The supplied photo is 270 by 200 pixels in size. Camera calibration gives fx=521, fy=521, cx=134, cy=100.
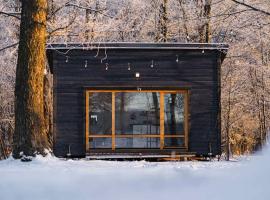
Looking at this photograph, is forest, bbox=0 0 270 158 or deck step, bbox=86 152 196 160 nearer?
deck step, bbox=86 152 196 160

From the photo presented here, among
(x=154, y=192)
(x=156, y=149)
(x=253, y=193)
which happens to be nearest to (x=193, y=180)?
(x=154, y=192)

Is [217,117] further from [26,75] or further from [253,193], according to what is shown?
[253,193]

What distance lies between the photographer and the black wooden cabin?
15.8 metres

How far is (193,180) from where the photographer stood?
13.1 ft

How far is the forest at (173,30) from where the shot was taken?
23.9 m

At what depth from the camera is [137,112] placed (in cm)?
1616

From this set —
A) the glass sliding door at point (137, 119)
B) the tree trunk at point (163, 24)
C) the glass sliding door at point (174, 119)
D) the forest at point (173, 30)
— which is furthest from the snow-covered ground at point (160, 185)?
the tree trunk at point (163, 24)

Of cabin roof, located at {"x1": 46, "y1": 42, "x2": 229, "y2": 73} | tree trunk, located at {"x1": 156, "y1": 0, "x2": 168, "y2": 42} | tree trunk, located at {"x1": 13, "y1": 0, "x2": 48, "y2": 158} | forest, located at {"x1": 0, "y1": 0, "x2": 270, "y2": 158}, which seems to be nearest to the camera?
tree trunk, located at {"x1": 13, "y1": 0, "x2": 48, "y2": 158}

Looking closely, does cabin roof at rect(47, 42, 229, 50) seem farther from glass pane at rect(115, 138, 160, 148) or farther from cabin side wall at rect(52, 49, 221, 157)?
glass pane at rect(115, 138, 160, 148)

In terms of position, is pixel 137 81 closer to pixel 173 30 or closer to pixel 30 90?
pixel 30 90

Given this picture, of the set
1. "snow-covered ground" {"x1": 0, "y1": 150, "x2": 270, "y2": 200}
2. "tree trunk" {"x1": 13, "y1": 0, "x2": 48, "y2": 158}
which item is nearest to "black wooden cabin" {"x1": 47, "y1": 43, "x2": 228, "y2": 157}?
"tree trunk" {"x1": 13, "y1": 0, "x2": 48, "y2": 158}

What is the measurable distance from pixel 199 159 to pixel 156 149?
1.36m

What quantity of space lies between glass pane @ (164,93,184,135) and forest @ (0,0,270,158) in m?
6.24

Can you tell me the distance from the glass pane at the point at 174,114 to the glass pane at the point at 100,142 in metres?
1.80
